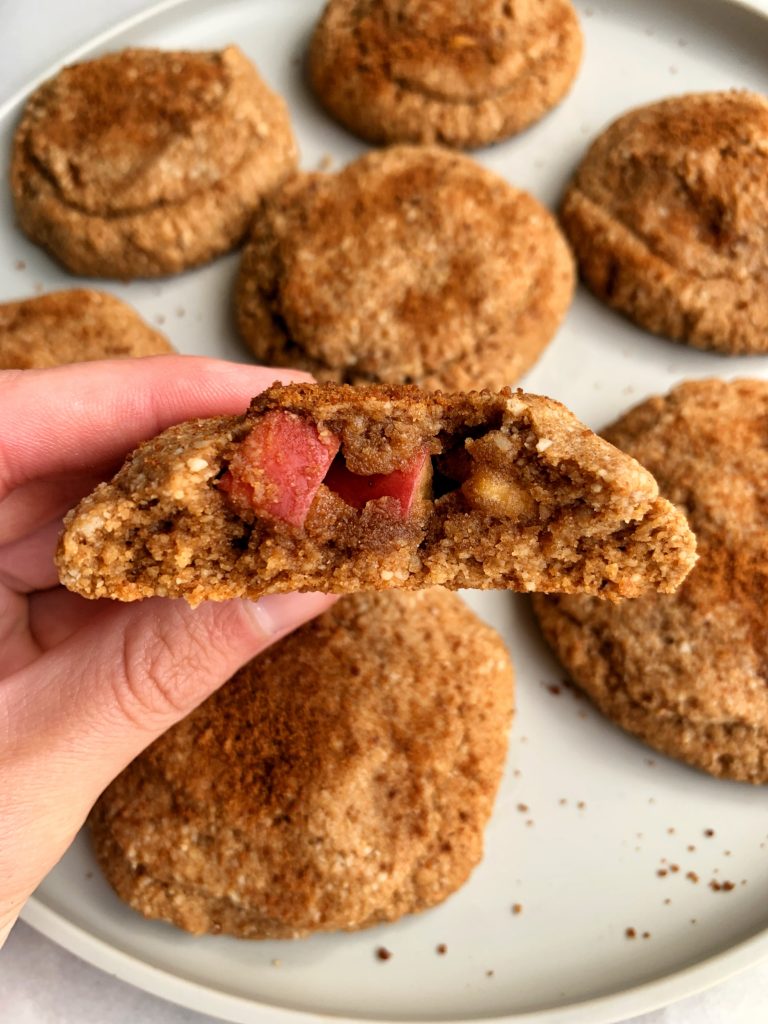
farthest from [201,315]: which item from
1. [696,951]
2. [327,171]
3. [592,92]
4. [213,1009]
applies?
[696,951]

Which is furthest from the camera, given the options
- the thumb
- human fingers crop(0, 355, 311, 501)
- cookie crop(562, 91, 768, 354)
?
cookie crop(562, 91, 768, 354)

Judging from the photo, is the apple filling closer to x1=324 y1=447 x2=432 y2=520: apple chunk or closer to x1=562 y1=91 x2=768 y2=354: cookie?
x1=324 y1=447 x2=432 y2=520: apple chunk

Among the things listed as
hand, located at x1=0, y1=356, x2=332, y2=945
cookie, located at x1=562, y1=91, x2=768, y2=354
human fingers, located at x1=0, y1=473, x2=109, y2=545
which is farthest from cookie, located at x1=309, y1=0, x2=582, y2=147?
human fingers, located at x1=0, y1=473, x2=109, y2=545

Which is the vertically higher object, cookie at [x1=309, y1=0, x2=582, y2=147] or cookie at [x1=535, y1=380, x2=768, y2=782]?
cookie at [x1=309, y1=0, x2=582, y2=147]

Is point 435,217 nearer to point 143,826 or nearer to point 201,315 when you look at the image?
point 201,315

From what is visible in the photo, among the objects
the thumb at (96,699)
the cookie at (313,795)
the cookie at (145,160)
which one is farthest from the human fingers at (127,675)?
the cookie at (145,160)
